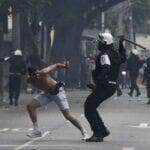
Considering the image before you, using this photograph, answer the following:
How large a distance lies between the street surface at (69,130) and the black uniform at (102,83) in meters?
0.34

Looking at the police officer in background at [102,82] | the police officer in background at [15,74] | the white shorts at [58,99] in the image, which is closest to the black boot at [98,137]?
the police officer in background at [102,82]

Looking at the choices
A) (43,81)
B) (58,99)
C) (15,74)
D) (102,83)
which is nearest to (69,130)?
(58,99)

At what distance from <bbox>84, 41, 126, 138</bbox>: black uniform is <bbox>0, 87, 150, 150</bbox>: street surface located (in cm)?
34

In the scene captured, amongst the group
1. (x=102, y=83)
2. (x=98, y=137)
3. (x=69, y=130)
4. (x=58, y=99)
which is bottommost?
(x=69, y=130)

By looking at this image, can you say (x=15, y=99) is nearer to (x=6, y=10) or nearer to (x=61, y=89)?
(x=6, y=10)

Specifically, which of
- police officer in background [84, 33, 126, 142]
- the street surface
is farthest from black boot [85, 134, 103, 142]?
the street surface

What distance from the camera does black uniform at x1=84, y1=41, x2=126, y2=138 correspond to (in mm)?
14898

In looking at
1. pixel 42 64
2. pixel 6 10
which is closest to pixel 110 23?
pixel 42 64

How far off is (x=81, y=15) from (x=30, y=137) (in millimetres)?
30079

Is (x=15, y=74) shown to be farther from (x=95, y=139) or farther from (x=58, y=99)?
(x=95, y=139)

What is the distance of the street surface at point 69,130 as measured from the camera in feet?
Result: 46.4

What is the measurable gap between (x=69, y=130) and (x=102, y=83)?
277 cm

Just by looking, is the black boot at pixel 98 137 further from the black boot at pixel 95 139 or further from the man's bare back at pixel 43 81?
the man's bare back at pixel 43 81

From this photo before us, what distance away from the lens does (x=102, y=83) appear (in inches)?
587
